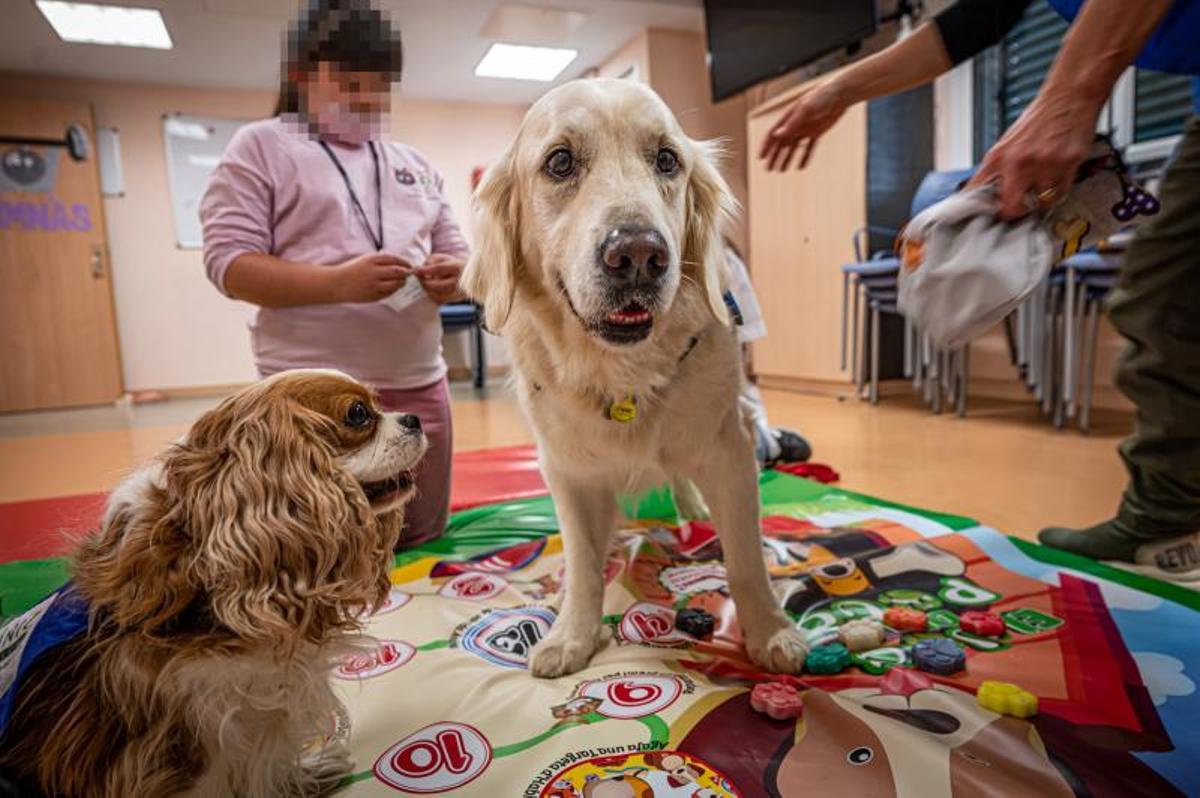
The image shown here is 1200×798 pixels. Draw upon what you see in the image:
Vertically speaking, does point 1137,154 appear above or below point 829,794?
above

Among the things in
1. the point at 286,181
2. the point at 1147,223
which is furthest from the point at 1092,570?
the point at 286,181

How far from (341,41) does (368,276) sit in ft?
1.81

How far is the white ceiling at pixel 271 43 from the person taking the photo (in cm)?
120

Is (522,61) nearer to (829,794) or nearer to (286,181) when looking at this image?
(286,181)

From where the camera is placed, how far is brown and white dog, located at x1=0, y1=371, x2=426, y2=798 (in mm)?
723

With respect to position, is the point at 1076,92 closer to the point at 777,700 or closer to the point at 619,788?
the point at 777,700

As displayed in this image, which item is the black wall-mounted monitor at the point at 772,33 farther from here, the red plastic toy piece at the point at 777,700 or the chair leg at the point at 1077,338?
the red plastic toy piece at the point at 777,700

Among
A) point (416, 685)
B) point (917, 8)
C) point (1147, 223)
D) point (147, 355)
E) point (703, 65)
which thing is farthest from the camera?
point (147, 355)

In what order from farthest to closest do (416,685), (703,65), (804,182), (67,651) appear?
(703,65) < (804,182) < (416,685) < (67,651)

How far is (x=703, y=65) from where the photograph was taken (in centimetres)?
540

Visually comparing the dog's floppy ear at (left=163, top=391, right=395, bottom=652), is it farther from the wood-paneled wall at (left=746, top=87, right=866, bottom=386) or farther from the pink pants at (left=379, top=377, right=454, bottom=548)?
the wood-paneled wall at (left=746, top=87, right=866, bottom=386)

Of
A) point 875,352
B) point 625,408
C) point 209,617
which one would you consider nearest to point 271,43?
point 625,408

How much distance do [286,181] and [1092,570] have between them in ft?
6.83

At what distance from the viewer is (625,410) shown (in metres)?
1.22
